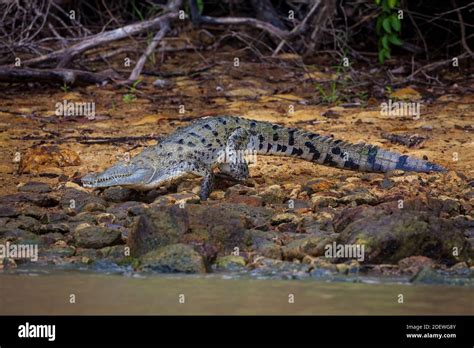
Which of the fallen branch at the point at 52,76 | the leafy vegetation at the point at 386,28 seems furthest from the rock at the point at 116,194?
the leafy vegetation at the point at 386,28

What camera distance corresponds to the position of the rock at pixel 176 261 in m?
6.34

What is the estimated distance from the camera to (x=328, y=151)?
8633mm

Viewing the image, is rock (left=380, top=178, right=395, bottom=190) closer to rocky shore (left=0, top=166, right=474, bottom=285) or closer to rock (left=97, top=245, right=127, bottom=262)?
rocky shore (left=0, top=166, right=474, bottom=285)

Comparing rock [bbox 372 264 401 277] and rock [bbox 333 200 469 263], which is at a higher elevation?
rock [bbox 333 200 469 263]

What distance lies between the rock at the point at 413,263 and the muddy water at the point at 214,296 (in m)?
0.23

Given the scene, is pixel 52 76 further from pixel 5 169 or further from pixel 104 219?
pixel 104 219

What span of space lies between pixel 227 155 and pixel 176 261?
2.21m

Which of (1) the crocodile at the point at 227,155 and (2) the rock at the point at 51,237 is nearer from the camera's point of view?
(2) the rock at the point at 51,237

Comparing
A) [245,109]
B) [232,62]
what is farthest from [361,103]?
[232,62]

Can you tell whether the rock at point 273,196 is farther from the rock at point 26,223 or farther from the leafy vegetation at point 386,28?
the leafy vegetation at point 386,28

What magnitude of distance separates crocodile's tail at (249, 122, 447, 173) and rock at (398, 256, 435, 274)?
2.03 m

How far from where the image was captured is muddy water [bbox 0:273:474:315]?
18.6 ft

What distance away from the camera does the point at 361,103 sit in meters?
10.4

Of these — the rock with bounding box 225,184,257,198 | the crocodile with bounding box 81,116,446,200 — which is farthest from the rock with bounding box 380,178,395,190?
the rock with bounding box 225,184,257,198
